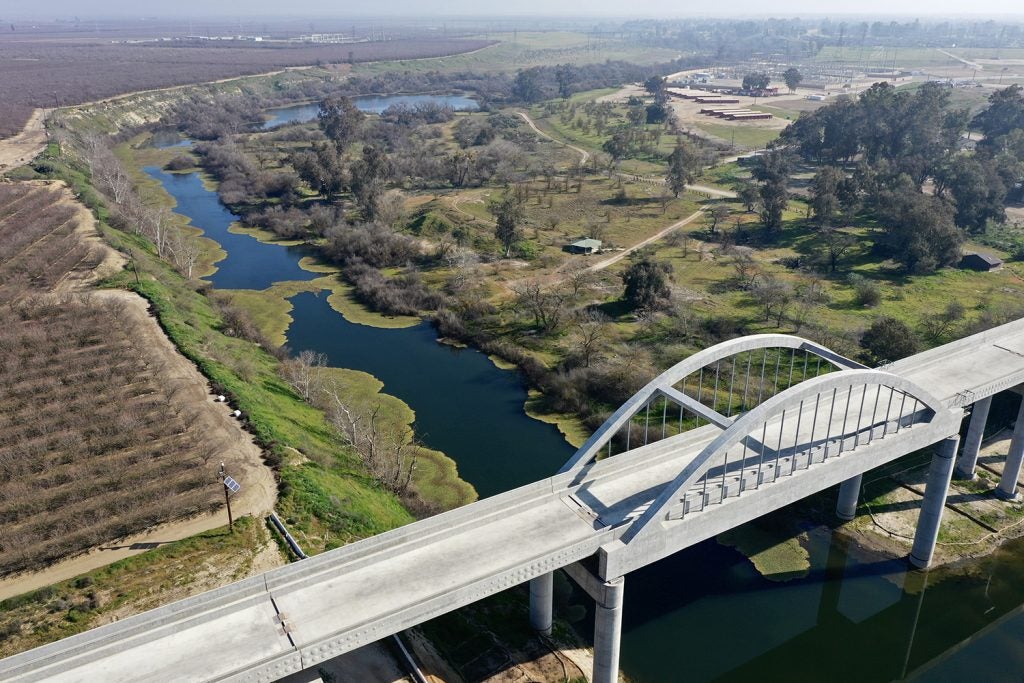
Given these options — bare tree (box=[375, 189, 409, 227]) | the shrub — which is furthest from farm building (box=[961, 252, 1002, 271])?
bare tree (box=[375, 189, 409, 227])

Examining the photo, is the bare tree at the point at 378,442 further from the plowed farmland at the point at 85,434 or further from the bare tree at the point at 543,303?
the bare tree at the point at 543,303

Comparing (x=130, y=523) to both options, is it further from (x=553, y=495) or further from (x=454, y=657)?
(x=553, y=495)

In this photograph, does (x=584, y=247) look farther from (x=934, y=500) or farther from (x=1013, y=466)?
(x=934, y=500)

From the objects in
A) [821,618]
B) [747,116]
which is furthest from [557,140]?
[821,618]

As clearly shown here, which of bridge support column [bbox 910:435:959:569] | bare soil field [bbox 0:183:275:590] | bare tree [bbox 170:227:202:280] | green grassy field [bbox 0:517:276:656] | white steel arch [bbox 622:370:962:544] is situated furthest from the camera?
bare tree [bbox 170:227:202:280]

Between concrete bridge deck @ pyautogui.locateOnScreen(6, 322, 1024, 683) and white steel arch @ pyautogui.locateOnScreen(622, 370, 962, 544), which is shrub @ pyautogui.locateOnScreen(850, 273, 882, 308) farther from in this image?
concrete bridge deck @ pyautogui.locateOnScreen(6, 322, 1024, 683)

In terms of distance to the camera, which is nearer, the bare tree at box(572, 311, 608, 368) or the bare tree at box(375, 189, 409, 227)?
the bare tree at box(572, 311, 608, 368)
